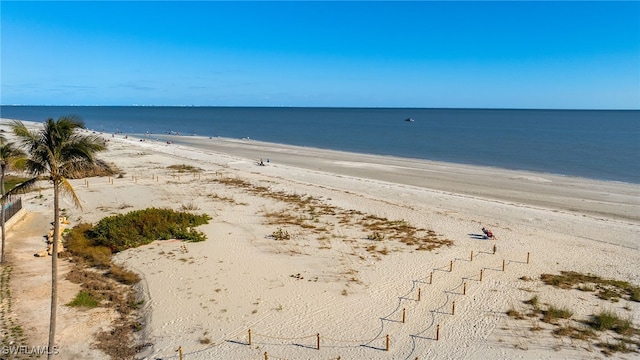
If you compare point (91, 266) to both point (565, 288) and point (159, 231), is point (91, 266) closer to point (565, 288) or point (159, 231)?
point (159, 231)

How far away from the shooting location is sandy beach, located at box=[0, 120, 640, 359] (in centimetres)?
1384

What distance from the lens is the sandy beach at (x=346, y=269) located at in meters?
13.8

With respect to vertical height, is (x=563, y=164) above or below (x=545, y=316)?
above

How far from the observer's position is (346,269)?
64.7 ft

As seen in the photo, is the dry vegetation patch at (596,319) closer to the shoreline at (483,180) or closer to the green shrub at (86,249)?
the shoreline at (483,180)

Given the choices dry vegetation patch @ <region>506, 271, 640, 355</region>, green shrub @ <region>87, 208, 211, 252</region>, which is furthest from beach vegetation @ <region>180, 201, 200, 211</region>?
dry vegetation patch @ <region>506, 271, 640, 355</region>

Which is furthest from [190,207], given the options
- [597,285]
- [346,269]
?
[597,285]

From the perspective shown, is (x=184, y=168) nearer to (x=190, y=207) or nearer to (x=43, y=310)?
(x=190, y=207)

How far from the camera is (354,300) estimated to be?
54.9 ft

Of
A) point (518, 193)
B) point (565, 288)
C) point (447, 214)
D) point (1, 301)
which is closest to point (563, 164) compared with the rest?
point (518, 193)

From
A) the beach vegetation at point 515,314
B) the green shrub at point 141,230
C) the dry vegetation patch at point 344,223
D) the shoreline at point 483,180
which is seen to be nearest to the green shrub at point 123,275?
the green shrub at point 141,230

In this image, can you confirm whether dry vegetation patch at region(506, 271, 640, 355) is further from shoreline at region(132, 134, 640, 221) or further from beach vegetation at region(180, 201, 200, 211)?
beach vegetation at region(180, 201, 200, 211)

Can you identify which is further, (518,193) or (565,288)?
(518,193)

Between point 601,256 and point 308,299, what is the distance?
16.4 metres
